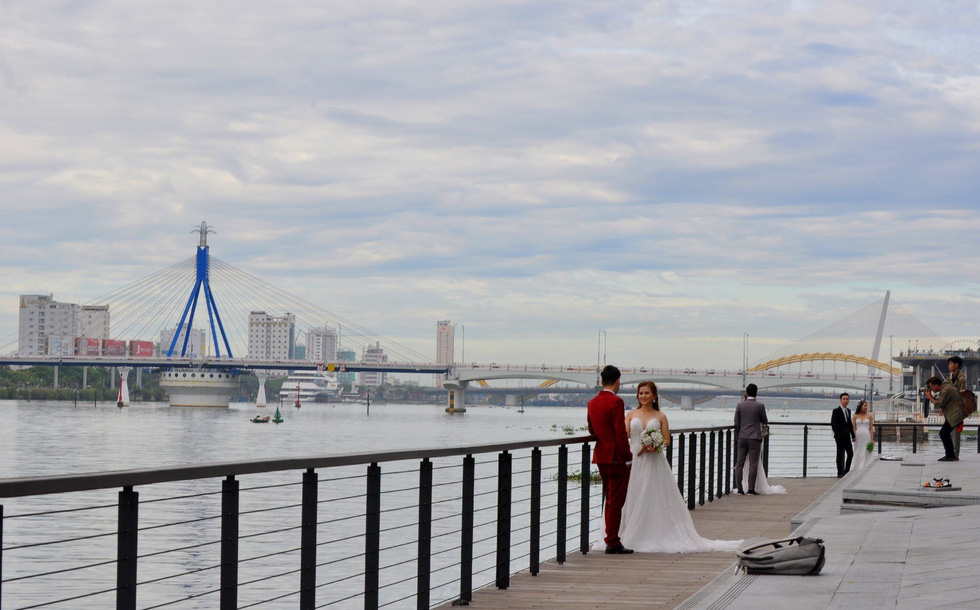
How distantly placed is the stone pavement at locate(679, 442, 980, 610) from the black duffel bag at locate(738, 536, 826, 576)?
0.30 feet

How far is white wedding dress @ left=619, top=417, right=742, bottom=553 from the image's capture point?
9664 millimetres

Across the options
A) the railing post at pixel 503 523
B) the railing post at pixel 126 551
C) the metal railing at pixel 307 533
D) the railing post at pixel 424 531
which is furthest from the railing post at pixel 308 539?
the railing post at pixel 503 523

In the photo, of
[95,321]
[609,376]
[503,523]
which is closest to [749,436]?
[609,376]

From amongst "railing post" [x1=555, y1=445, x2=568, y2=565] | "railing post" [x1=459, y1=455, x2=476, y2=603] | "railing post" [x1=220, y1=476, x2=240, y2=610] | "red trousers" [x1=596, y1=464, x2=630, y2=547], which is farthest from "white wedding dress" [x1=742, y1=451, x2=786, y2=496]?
"railing post" [x1=220, y1=476, x2=240, y2=610]

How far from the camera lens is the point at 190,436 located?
6281 cm

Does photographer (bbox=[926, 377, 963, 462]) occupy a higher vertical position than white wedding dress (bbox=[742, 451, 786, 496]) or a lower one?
higher

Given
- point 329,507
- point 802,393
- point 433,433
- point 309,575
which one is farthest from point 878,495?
point 802,393

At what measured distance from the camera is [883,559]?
671cm

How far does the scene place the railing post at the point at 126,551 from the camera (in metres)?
3.86

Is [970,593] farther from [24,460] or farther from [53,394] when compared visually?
[53,394]

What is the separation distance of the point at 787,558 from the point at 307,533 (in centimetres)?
272

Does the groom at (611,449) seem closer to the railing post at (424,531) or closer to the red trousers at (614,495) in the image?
the red trousers at (614,495)

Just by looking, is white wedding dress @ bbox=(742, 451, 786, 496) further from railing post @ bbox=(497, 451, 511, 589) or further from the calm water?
the calm water

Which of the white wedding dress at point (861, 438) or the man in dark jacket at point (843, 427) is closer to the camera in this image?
the white wedding dress at point (861, 438)
